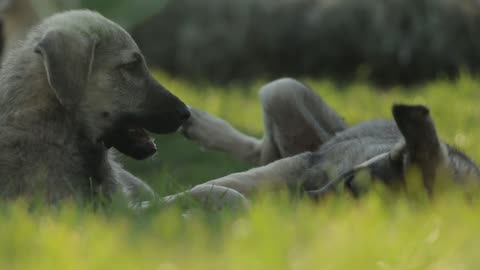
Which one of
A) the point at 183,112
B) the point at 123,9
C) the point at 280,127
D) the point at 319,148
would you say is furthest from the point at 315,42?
the point at 183,112

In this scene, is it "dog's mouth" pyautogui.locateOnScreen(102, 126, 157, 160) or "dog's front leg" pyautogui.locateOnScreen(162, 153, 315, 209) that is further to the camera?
"dog's mouth" pyautogui.locateOnScreen(102, 126, 157, 160)

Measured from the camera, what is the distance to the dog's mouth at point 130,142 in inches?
195

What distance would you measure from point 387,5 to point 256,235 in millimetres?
10572

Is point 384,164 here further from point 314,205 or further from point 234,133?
point 234,133

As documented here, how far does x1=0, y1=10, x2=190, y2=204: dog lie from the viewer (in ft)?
15.2

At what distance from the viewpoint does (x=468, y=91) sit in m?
11.4

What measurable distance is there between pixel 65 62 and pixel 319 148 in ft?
5.93

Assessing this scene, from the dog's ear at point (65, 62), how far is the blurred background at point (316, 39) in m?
8.54

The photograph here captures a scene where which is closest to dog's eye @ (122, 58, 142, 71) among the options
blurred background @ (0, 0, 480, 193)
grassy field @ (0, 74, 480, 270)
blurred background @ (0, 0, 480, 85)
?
grassy field @ (0, 74, 480, 270)

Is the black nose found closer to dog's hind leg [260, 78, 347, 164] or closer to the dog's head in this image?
the dog's head

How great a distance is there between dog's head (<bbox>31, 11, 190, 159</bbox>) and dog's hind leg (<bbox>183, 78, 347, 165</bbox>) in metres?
1.20

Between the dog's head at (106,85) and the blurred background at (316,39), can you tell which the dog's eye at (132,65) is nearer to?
the dog's head at (106,85)

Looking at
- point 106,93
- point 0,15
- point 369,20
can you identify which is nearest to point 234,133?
point 106,93

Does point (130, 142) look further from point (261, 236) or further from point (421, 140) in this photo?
point (261, 236)
